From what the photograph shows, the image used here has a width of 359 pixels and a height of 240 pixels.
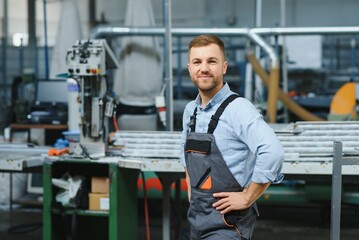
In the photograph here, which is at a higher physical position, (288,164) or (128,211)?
(288,164)

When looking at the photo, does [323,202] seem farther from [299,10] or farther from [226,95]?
[299,10]

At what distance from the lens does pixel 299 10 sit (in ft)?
27.1

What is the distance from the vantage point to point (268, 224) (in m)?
3.99

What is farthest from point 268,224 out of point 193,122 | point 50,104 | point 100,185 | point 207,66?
point 207,66

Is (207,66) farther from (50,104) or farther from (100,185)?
(50,104)

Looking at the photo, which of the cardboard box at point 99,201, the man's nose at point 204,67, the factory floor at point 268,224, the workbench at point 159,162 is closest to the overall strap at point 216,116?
the man's nose at point 204,67

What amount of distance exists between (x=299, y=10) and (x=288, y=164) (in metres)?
6.42

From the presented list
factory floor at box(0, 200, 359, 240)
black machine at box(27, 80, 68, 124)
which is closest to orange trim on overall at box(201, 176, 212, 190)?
factory floor at box(0, 200, 359, 240)

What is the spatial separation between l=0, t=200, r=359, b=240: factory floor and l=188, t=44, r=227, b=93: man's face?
6.32 ft

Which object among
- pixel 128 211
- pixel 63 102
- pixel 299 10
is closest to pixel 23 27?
pixel 299 10

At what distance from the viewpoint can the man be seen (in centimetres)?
146

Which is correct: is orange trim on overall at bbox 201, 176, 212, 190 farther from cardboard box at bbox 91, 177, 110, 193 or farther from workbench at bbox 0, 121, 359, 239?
cardboard box at bbox 91, 177, 110, 193

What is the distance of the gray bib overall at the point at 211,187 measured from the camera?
151cm

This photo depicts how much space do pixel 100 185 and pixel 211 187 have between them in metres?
1.21
